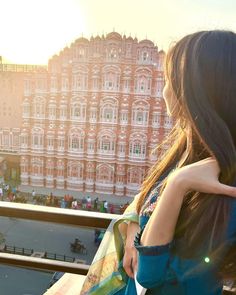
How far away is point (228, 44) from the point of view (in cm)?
29

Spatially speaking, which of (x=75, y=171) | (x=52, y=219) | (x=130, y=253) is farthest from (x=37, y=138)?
(x=130, y=253)

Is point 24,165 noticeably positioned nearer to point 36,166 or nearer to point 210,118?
point 36,166

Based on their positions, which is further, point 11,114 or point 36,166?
point 11,114

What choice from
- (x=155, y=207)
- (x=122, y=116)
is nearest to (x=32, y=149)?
→ (x=122, y=116)

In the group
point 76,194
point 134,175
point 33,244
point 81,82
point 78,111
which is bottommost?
point 33,244

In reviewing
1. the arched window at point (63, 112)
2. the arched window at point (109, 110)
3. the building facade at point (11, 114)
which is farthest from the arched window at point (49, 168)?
the arched window at point (109, 110)

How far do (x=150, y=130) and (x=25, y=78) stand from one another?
2533mm

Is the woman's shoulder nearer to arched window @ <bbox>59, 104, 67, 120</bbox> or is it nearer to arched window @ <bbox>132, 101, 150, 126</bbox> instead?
arched window @ <bbox>132, 101, 150, 126</bbox>

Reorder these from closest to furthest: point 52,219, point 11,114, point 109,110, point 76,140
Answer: point 52,219 < point 109,110 < point 76,140 < point 11,114

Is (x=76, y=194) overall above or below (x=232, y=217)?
below

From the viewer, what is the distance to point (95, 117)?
6855mm

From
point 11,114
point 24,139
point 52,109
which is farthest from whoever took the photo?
point 11,114

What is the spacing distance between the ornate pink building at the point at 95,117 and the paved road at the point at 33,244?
1468 mm

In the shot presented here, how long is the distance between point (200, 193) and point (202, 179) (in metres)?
0.01
